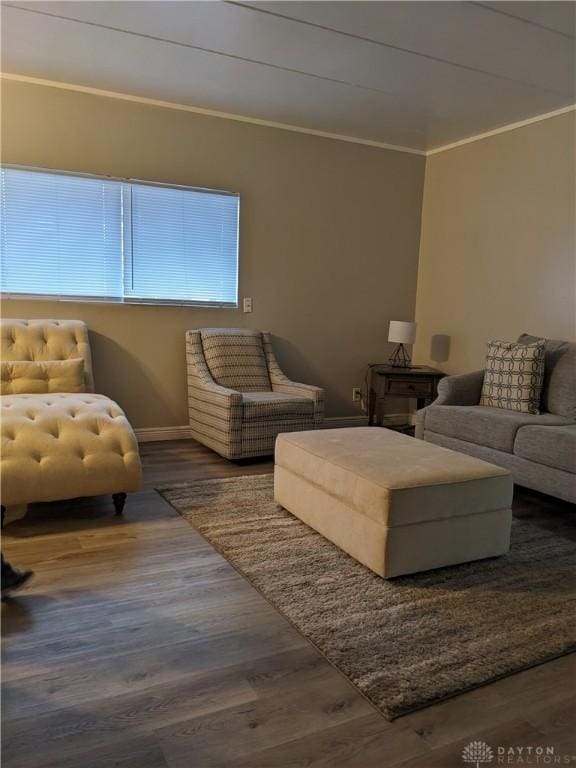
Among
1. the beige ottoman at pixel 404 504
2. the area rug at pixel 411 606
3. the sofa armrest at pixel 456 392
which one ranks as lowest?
the area rug at pixel 411 606

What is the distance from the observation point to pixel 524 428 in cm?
320

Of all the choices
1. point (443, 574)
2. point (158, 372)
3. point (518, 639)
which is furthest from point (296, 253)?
point (518, 639)

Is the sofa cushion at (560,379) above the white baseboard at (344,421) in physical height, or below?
above

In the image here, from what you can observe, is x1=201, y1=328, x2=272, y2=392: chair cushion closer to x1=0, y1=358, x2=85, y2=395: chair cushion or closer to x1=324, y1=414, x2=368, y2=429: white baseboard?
x1=324, y1=414, x2=368, y2=429: white baseboard

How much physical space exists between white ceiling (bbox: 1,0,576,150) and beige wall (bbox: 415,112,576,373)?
307 millimetres

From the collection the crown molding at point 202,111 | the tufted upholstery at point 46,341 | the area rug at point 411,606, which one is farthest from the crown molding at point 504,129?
the tufted upholstery at point 46,341

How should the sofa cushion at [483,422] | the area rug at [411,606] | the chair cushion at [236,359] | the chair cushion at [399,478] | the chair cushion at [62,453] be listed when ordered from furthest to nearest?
1. the chair cushion at [236,359]
2. the sofa cushion at [483,422]
3. the chair cushion at [62,453]
4. the chair cushion at [399,478]
5. the area rug at [411,606]

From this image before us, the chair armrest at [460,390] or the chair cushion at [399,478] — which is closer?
the chair cushion at [399,478]

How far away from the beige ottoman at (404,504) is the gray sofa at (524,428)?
0.71 m

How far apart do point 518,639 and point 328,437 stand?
1.25m

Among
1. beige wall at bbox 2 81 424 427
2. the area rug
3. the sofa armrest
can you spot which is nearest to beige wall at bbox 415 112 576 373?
beige wall at bbox 2 81 424 427

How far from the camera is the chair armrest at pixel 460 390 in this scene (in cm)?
385

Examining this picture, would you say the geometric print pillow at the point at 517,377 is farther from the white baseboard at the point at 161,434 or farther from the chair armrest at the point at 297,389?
the white baseboard at the point at 161,434

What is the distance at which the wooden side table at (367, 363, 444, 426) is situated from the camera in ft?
15.2
